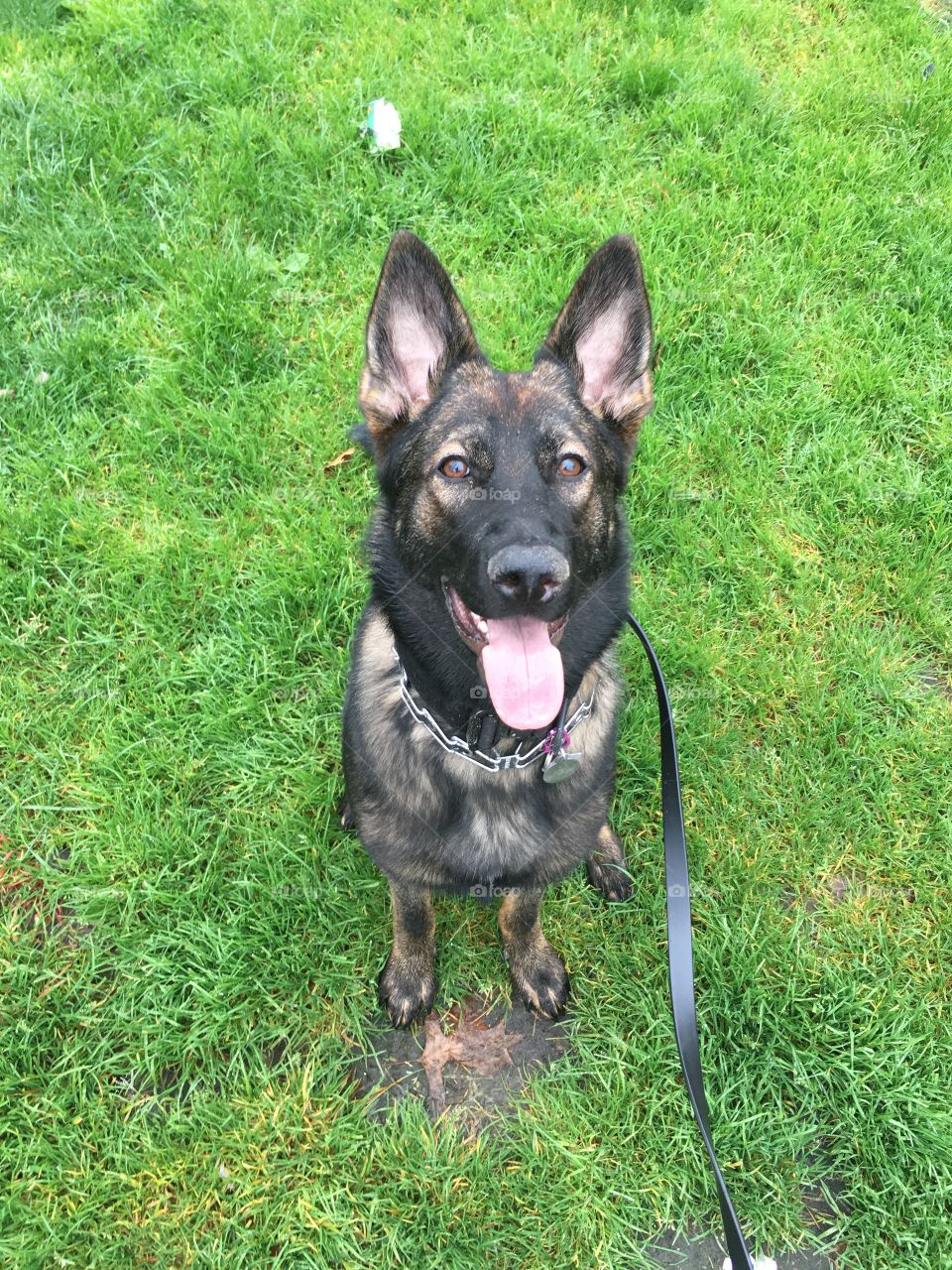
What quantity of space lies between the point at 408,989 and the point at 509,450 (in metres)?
1.90

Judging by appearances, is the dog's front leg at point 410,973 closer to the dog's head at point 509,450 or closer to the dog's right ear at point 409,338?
the dog's head at point 509,450

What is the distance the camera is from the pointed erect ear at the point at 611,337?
8.16ft

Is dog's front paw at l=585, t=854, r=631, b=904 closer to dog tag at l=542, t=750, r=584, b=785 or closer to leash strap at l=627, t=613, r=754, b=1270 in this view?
leash strap at l=627, t=613, r=754, b=1270

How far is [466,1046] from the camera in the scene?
9.41 ft

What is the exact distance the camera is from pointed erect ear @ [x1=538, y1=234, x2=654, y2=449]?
249 centimetres

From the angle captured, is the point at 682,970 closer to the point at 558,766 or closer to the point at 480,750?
the point at 558,766

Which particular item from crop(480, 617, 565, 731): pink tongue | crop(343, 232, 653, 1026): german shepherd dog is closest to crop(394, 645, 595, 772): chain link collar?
crop(343, 232, 653, 1026): german shepherd dog

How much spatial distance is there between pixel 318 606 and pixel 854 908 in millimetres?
2522

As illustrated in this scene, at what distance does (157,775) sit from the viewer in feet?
10.7

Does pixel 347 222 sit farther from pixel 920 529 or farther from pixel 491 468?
pixel 920 529

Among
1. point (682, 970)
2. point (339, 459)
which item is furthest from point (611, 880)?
point (339, 459)

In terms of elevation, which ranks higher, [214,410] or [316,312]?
[316,312]

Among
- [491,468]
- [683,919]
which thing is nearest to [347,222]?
[491,468]

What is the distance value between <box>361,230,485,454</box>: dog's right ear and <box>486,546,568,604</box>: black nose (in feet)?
2.65
